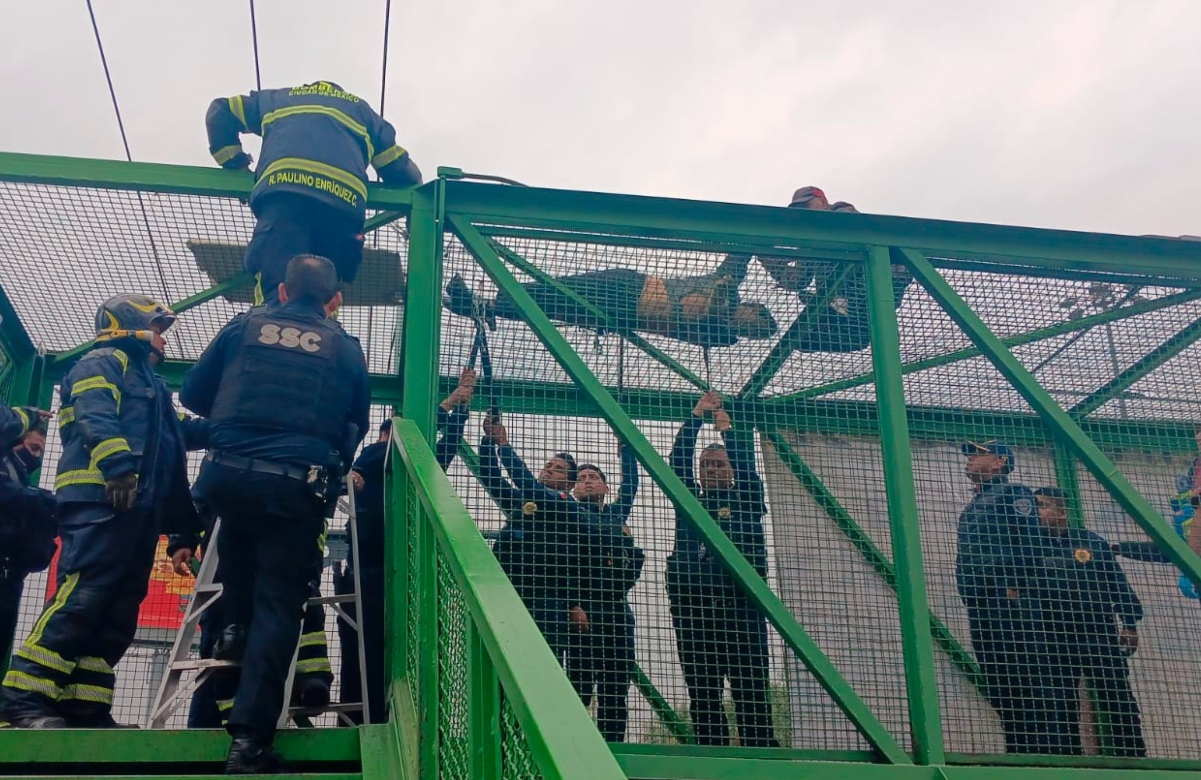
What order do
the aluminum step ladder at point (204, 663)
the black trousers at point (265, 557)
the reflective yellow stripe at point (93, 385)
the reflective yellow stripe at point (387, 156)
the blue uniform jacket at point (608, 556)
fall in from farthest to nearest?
the reflective yellow stripe at point (387, 156)
the blue uniform jacket at point (608, 556)
the reflective yellow stripe at point (93, 385)
the aluminum step ladder at point (204, 663)
the black trousers at point (265, 557)

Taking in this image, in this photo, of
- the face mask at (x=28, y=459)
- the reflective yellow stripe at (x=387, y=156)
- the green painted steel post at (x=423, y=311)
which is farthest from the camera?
the face mask at (x=28, y=459)

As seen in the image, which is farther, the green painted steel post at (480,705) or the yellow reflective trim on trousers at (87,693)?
the yellow reflective trim on trousers at (87,693)

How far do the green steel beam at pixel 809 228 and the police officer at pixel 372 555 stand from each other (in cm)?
81

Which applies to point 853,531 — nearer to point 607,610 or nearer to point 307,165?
point 607,610

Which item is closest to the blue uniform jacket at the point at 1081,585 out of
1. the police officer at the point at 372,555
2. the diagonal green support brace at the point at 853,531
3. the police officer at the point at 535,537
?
the diagonal green support brace at the point at 853,531

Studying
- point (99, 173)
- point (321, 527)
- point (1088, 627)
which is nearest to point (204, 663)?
point (321, 527)

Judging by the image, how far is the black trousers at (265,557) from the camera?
3.56 meters

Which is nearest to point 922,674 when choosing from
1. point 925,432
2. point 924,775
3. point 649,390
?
point 924,775

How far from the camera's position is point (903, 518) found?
470cm

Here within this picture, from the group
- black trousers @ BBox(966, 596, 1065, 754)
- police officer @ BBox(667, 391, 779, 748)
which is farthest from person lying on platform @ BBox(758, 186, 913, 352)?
black trousers @ BBox(966, 596, 1065, 754)

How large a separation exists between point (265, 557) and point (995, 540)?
121 inches

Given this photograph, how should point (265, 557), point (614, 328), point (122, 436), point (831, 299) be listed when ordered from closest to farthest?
point (265, 557)
point (122, 436)
point (614, 328)
point (831, 299)

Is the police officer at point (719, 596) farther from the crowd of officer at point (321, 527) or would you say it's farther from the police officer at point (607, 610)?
the police officer at point (607, 610)

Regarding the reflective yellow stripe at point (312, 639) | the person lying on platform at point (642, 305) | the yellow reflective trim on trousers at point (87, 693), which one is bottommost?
the yellow reflective trim on trousers at point (87, 693)
